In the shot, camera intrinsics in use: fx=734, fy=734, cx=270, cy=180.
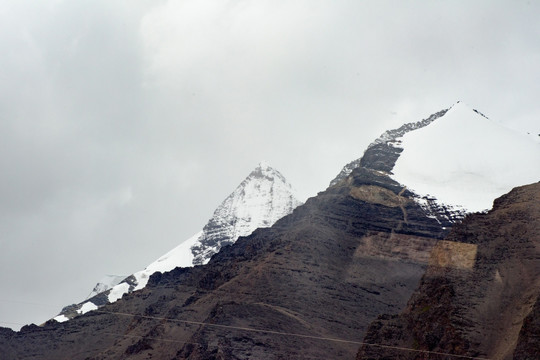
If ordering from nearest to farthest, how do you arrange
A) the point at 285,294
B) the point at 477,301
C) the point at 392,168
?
the point at 477,301 < the point at 285,294 < the point at 392,168

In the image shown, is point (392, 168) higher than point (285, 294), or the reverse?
point (392, 168)

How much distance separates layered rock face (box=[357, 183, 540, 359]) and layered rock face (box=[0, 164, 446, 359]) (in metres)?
20.1

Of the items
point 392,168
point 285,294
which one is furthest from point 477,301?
point 392,168

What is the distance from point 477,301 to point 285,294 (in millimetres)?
46040

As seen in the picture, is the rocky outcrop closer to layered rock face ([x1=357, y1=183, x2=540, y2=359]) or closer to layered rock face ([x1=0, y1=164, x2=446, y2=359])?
layered rock face ([x1=0, y1=164, x2=446, y2=359])

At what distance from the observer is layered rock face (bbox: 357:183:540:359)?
230 ft

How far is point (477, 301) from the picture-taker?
7744cm

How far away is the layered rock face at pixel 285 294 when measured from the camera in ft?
346

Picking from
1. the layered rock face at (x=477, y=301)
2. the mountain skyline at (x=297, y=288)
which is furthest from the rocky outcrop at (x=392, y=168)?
the layered rock face at (x=477, y=301)

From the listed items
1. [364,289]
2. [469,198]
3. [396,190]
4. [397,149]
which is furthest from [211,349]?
[397,149]

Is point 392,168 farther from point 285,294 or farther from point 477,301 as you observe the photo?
point 477,301

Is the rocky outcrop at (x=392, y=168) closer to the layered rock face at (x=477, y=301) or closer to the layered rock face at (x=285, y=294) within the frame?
the layered rock face at (x=285, y=294)

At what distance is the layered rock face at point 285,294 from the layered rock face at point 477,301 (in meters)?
20.1

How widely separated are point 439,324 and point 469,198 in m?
95.9
